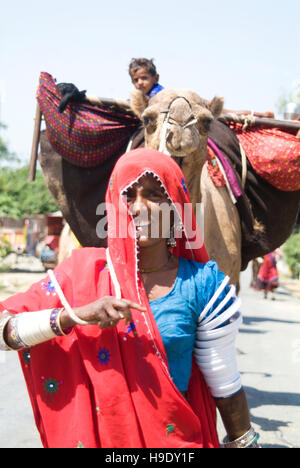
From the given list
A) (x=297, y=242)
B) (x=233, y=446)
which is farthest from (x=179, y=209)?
(x=297, y=242)

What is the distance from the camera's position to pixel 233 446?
2307 mm

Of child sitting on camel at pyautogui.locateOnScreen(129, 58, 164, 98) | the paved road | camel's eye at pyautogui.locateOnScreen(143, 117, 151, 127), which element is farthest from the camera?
child sitting on camel at pyautogui.locateOnScreen(129, 58, 164, 98)

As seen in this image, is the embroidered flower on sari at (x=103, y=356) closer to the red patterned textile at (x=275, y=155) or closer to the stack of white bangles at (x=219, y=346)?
the stack of white bangles at (x=219, y=346)

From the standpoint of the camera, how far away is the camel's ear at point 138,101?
4.72m

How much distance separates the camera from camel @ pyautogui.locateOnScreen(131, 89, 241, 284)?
13.6 feet

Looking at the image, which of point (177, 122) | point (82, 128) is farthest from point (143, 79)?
point (177, 122)

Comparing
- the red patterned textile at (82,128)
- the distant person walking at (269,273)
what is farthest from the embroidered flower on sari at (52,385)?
the distant person walking at (269,273)

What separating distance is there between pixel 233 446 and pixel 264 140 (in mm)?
3557

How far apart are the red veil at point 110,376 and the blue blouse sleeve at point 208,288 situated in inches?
8.2

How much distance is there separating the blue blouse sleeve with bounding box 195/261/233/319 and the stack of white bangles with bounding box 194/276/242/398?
15mm

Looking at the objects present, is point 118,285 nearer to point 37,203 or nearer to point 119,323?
point 119,323

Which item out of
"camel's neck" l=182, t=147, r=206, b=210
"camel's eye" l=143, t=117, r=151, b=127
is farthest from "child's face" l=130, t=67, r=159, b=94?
"camel's neck" l=182, t=147, r=206, b=210

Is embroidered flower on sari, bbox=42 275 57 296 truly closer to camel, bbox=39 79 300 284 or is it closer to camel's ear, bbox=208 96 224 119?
camel, bbox=39 79 300 284

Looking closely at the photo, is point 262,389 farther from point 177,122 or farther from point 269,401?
point 177,122
